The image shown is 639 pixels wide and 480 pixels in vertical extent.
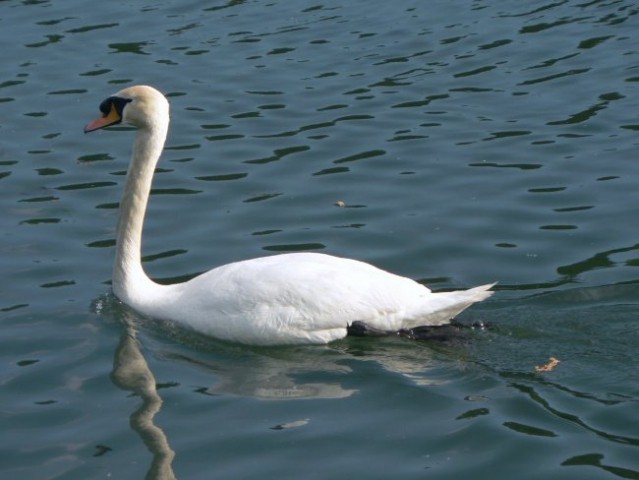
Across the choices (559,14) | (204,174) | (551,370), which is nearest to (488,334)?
(551,370)

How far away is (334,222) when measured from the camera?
11.7 m

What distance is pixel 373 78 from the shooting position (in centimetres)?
1508

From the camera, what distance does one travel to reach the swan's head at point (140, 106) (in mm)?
10125

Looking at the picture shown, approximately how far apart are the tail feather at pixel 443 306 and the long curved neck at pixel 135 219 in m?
1.87

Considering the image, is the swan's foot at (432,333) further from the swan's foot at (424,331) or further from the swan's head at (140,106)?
the swan's head at (140,106)

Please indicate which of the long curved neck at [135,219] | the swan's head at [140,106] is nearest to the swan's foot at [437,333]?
the long curved neck at [135,219]

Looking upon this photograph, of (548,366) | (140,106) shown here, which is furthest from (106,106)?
(548,366)

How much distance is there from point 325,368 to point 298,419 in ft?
2.57

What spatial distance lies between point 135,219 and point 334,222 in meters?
1.95

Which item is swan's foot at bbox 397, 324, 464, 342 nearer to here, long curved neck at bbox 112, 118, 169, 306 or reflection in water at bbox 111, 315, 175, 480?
reflection in water at bbox 111, 315, 175, 480

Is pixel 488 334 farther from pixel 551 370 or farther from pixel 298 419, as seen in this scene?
pixel 298 419

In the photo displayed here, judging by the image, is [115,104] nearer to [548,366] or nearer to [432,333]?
[432,333]

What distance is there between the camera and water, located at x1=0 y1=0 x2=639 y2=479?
8078mm

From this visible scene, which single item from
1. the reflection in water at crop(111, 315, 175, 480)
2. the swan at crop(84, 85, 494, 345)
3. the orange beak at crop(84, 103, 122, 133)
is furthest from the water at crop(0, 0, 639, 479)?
the orange beak at crop(84, 103, 122, 133)
